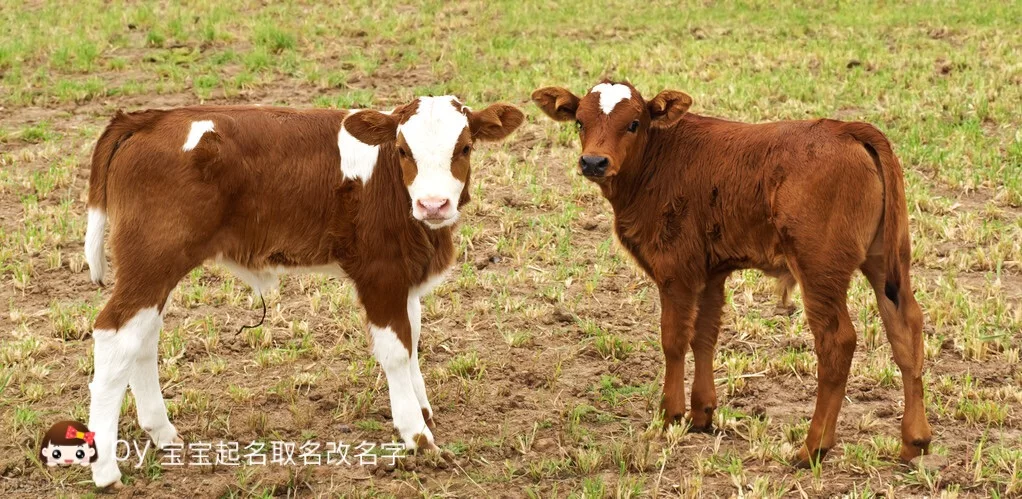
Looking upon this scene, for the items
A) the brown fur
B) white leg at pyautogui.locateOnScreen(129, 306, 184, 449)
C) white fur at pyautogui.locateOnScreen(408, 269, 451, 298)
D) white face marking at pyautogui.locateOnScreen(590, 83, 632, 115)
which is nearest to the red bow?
white leg at pyautogui.locateOnScreen(129, 306, 184, 449)

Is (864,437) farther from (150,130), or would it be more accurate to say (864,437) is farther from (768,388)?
(150,130)

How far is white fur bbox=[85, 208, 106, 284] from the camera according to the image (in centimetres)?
616

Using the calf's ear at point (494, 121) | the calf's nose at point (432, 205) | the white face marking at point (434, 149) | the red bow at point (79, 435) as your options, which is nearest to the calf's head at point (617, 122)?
the calf's ear at point (494, 121)

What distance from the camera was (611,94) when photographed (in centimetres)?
661

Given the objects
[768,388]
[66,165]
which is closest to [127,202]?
[768,388]

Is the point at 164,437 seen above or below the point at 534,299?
below

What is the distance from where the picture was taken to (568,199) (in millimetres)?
10469

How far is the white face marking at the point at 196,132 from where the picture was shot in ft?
20.2

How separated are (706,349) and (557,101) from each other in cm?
170

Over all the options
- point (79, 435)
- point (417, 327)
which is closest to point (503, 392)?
point (417, 327)

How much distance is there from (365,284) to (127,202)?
4.38 ft

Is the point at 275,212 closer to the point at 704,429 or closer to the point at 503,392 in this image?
the point at 503,392

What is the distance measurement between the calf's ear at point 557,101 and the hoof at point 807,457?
2.38 m

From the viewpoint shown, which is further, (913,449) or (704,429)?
(704,429)
